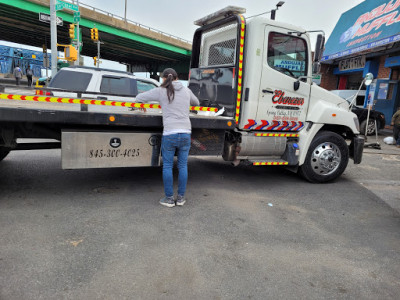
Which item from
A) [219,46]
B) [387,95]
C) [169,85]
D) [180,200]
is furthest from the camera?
[387,95]

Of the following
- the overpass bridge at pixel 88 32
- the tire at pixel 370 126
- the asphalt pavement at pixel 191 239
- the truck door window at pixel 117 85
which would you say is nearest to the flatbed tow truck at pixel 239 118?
the asphalt pavement at pixel 191 239

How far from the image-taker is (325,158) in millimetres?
5602

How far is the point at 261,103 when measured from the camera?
4.96m

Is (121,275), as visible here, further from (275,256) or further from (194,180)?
(194,180)

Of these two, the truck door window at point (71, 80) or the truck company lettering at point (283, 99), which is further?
the truck door window at point (71, 80)

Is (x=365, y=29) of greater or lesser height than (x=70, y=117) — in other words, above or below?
above

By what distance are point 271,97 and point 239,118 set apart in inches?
25.6

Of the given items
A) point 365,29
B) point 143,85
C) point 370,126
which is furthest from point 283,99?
point 365,29

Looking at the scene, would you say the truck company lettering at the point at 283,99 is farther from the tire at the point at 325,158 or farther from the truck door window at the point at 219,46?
the truck door window at the point at 219,46

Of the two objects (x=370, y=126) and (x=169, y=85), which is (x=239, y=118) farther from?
(x=370, y=126)

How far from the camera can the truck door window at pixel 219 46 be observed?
509 centimetres

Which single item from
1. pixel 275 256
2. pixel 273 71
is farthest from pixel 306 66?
pixel 275 256

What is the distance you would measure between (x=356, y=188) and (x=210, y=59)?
373cm

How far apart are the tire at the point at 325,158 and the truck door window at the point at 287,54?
1298mm
